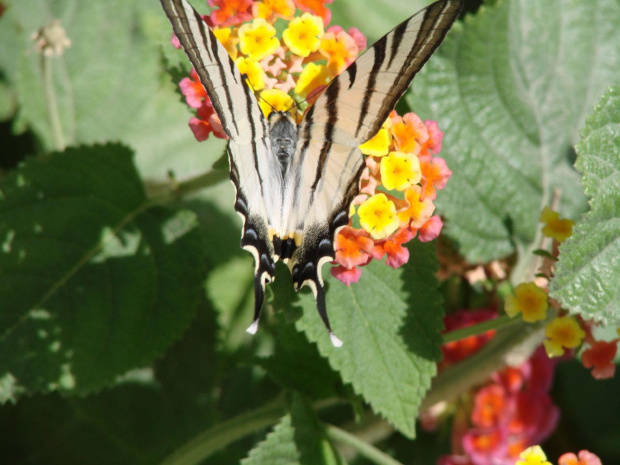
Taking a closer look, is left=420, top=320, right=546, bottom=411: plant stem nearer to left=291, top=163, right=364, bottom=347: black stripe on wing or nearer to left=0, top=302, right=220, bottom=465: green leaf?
left=291, top=163, right=364, bottom=347: black stripe on wing

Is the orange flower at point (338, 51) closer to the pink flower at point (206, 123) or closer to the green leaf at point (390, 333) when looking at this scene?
the pink flower at point (206, 123)

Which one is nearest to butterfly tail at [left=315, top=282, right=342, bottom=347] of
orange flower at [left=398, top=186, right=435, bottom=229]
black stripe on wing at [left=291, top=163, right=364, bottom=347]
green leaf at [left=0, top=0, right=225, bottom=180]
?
black stripe on wing at [left=291, top=163, right=364, bottom=347]

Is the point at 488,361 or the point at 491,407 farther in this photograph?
the point at 491,407

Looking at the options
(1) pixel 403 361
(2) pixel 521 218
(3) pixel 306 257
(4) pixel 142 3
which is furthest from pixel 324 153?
(4) pixel 142 3

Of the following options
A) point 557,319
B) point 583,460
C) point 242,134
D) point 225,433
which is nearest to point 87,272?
point 225,433

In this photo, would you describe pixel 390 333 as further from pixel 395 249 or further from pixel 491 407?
pixel 491 407
